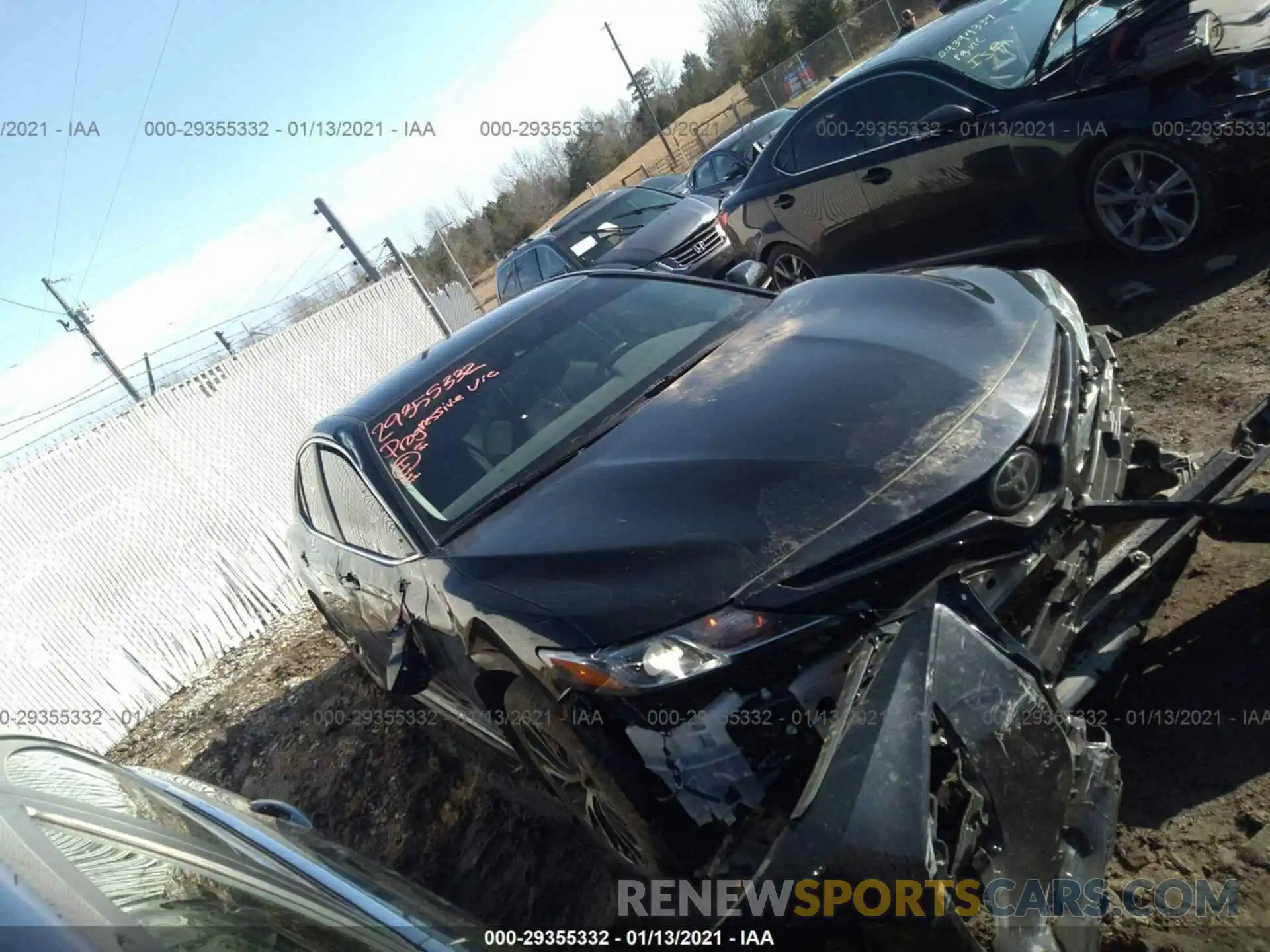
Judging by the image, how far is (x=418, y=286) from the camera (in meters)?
12.1

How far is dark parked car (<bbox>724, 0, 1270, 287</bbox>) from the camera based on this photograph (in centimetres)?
455

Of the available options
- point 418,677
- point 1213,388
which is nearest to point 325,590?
point 418,677

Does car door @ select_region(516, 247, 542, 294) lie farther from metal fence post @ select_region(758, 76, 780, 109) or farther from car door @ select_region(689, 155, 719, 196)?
metal fence post @ select_region(758, 76, 780, 109)

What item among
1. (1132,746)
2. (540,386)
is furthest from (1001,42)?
(1132,746)

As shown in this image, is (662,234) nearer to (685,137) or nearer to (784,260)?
(784,260)

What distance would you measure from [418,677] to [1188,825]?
245 cm

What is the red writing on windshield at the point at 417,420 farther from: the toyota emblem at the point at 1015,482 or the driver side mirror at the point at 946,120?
the driver side mirror at the point at 946,120

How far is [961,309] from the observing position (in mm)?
3219

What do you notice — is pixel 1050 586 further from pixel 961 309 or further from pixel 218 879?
pixel 218 879

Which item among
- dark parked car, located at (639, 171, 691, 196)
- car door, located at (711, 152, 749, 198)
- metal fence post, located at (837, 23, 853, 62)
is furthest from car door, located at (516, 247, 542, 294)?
metal fence post, located at (837, 23, 853, 62)

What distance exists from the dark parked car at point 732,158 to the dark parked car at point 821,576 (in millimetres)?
10375

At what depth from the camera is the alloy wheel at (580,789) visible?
2566 millimetres

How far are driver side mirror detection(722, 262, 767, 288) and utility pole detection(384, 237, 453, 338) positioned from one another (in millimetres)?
7772

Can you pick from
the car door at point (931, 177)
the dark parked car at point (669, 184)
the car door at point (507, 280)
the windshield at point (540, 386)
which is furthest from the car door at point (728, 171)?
the windshield at point (540, 386)
